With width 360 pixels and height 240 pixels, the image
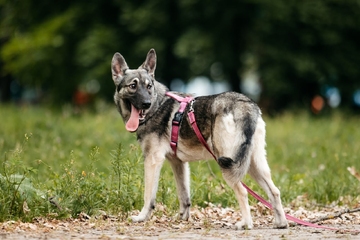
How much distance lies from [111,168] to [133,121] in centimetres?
101

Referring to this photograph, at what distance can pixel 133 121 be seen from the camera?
872 cm

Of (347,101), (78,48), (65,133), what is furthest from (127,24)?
(65,133)

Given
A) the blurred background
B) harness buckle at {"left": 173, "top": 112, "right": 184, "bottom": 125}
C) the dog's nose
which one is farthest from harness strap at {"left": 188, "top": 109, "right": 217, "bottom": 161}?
the blurred background

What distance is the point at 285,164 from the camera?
13.6 meters

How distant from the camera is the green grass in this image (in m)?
8.30

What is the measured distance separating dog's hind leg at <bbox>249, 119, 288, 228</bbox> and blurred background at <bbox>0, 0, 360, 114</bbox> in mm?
17962

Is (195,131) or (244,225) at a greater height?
(195,131)

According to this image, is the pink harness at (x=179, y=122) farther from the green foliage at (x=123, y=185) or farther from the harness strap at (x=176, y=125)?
the green foliage at (x=123, y=185)

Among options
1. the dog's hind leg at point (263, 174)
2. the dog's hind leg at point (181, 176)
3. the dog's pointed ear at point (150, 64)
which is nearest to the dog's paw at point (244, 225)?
the dog's hind leg at point (263, 174)

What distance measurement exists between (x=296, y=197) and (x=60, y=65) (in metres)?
20.6

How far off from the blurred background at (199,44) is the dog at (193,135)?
17.4 metres

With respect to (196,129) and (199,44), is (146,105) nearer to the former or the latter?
(196,129)

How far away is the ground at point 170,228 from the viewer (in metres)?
7.30

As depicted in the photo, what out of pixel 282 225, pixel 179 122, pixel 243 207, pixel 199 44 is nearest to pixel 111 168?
pixel 179 122
